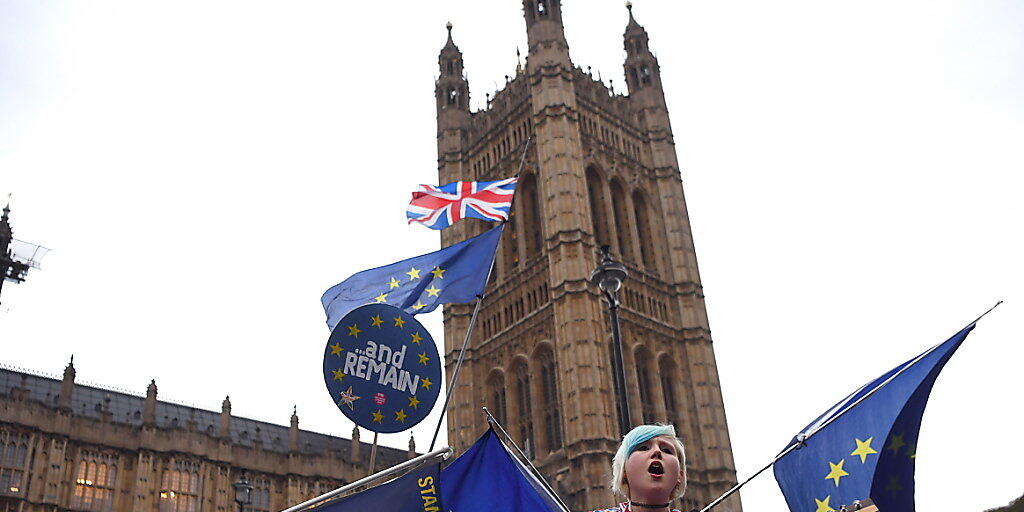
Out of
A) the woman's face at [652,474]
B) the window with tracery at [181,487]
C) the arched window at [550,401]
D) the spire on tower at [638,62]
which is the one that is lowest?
the woman's face at [652,474]

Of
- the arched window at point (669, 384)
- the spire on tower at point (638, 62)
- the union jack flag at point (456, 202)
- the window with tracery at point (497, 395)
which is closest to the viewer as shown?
the union jack flag at point (456, 202)

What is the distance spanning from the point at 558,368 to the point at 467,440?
7.55 m

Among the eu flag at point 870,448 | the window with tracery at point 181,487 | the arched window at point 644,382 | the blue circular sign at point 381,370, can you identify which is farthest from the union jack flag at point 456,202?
the arched window at point 644,382

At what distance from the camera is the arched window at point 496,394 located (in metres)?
48.4

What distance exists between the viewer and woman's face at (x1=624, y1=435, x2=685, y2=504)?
13.5 ft

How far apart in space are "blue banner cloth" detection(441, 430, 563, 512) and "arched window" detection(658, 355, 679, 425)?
42169mm

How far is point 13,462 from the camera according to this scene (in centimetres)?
3553

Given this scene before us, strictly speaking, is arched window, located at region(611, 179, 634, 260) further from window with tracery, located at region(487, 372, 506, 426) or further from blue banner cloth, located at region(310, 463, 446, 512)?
blue banner cloth, located at region(310, 463, 446, 512)

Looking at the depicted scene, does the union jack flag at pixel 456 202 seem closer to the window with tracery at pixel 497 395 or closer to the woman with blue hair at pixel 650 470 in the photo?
the woman with blue hair at pixel 650 470

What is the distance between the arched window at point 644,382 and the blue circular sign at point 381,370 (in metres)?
39.6

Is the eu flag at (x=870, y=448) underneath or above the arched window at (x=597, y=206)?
underneath

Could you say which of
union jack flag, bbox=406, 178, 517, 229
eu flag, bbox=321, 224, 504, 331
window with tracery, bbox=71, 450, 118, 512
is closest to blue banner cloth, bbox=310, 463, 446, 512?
eu flag, bbox=321, 224, 504, 331

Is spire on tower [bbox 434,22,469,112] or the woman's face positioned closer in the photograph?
the woman's face

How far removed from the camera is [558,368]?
44.3 metres
